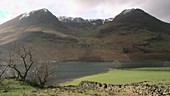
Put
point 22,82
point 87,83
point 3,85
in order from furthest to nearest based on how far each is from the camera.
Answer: point 87,83 < point 22,82 < point 3,85

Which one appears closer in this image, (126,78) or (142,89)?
(142,89)

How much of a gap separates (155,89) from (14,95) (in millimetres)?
20174

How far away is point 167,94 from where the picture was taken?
4162 centimetres

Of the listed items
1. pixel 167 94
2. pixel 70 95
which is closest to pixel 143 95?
pixel 167 94

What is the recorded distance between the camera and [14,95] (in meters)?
39.8

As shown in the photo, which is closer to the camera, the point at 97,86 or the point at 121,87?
the point at 121,87

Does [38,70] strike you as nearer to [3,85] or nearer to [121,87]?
[3,85]

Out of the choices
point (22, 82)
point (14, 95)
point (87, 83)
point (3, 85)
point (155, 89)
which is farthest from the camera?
point (87, 83)

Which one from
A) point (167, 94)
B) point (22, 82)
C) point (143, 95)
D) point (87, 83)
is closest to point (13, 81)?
point (22, 82)

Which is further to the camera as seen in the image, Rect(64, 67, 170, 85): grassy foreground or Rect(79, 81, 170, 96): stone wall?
Rect(64, 67, 170, 85): grassy foreground

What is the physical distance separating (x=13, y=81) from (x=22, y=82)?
1.68 metres

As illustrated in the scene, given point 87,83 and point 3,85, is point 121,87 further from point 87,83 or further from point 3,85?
point 3,85

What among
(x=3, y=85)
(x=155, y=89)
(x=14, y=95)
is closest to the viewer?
(x=14, y=95)

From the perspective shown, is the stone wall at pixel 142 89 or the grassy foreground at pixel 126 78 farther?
the grassy foreground at pixel 126 78
